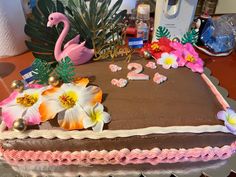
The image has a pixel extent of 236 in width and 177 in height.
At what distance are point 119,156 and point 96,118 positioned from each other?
0.09 meters

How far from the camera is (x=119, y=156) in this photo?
482mm

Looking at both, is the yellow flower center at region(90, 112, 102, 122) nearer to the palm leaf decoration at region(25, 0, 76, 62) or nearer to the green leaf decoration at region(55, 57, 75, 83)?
the green leaf decoration at region(55, 57, 75, 83)

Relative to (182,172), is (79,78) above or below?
above

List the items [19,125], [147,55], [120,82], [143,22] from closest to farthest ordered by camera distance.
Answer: [19,125] → [120,82] → [147,55] → [143,22]

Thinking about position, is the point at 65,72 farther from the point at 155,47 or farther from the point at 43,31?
the point at 155,47

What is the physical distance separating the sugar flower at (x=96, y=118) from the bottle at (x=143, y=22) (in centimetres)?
47

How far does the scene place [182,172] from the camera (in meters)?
0.52

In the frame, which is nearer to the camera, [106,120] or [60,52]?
[106,120]

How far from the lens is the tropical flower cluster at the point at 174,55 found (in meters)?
0.65

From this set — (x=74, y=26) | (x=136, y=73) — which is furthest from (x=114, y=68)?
(x=74, y=26)

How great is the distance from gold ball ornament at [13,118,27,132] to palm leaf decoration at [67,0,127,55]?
0.96 feet

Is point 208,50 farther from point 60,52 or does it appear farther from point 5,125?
point 5,125

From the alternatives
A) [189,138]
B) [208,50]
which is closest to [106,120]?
[189,138]

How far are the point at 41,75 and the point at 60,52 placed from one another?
91 millimetres
